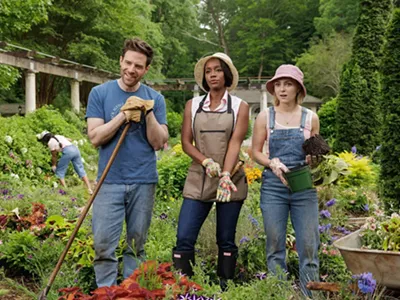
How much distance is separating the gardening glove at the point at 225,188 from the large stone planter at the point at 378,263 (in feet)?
2.49

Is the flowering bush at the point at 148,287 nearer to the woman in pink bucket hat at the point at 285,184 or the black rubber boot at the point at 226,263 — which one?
the black rubber boot at the point at 226,263

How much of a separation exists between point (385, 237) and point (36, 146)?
10064 mm

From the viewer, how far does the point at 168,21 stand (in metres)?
39.1

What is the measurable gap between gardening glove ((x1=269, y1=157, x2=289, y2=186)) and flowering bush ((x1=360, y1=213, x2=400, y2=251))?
0.76 meters

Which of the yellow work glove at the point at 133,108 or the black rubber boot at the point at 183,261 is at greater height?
the yellow work glove at the point at 133,108

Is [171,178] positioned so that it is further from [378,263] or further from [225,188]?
[378,263]

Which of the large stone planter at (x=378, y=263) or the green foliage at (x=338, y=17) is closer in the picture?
the large stone planter at (x=378, y=263)

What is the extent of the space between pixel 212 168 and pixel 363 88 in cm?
1071

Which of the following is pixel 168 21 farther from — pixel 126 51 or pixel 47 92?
pixel 126 51

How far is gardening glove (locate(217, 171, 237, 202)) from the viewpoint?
3455 millimetres

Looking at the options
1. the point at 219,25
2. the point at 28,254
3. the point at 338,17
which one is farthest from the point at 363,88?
the point at 219,25

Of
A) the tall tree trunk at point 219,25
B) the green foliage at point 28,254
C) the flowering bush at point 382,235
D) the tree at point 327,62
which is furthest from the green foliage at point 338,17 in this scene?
the flowering bush at point 382,235

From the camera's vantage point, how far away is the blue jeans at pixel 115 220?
134 inches

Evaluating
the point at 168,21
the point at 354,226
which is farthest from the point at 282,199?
the point at 168,21
